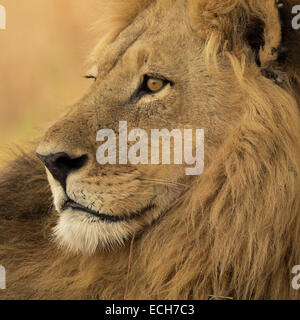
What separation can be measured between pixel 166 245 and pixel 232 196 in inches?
16.2

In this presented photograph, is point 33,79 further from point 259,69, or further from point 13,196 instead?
point 259,69

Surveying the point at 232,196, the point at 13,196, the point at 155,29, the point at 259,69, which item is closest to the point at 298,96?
the point at 259,69

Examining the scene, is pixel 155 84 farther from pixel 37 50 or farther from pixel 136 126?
pixel 37 50

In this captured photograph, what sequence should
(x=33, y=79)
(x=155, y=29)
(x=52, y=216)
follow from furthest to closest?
(x=33, y=79) < (x=52, y=216) < (x=155, y=29)

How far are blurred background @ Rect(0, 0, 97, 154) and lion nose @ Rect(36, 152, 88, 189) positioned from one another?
5373 millimetres

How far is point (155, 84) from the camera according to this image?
274 centimetres

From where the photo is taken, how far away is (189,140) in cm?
262

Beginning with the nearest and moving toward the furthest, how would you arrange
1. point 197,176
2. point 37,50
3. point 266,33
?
1. point 266,33
2. point 197,176
3. point 37,50

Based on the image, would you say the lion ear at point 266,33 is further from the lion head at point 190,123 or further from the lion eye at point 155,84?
the lion eye at point 155,84

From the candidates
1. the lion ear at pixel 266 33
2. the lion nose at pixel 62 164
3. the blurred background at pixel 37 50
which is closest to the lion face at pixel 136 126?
the lion nose at pixel 62 164

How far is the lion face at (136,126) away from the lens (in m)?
2.59

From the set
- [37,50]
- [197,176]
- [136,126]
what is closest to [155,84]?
[136,126]

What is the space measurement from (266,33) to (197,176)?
0.73m

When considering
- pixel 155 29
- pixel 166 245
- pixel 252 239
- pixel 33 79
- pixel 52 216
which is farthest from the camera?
pixel 33 79
